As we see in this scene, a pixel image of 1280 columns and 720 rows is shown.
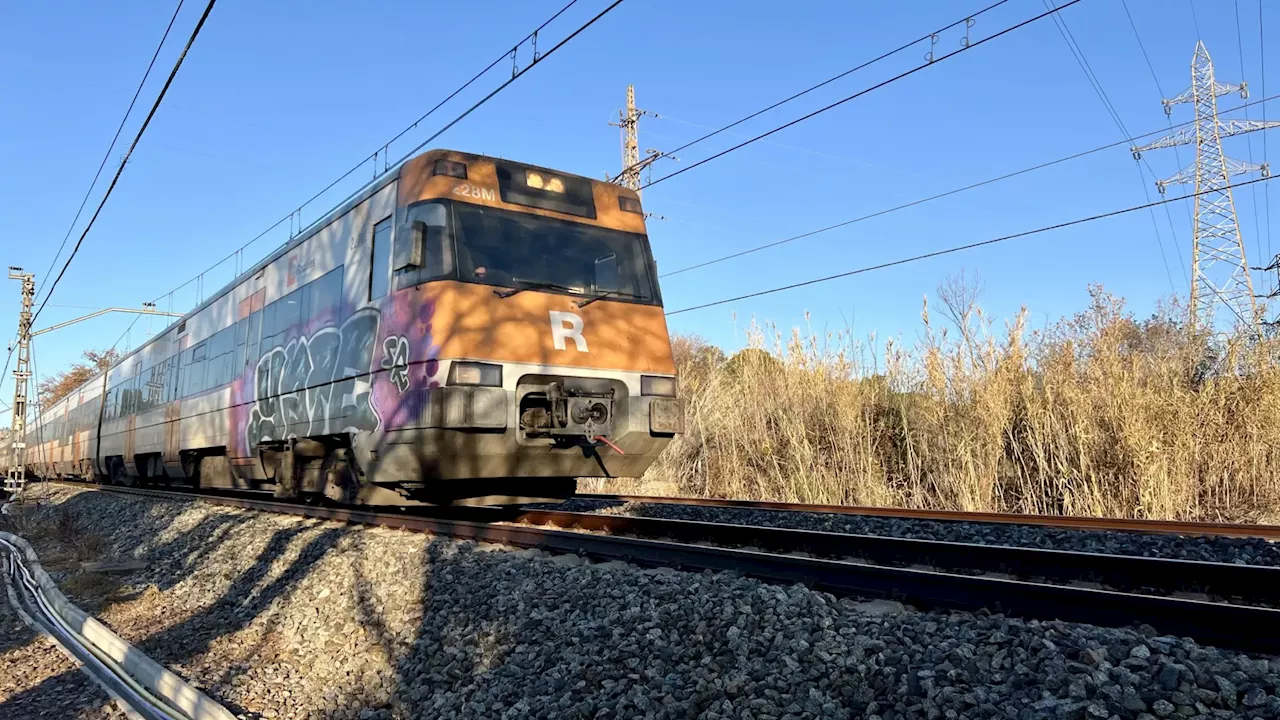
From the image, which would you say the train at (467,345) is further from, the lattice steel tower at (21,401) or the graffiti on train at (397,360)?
the lattice steel tower at (21,401)

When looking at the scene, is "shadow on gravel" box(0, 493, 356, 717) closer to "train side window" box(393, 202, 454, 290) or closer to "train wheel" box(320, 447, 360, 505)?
"train wheel" box(320, 447, 360, 505)

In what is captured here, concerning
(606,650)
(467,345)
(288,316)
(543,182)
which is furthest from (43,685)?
(543,182)

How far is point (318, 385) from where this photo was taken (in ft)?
27.6

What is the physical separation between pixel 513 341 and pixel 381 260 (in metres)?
1.65

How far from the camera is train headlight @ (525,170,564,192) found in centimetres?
798

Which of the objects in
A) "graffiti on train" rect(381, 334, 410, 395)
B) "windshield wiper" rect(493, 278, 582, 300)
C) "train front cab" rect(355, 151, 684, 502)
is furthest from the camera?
"windshield wiper" rect(493, 278, 582, 300)

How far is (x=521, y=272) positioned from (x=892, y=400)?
5969 mm

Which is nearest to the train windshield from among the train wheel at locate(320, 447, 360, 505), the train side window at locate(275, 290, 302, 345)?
the train wheel at locate(320, 447, 360, 505)

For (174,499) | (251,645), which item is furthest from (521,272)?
(174,499)

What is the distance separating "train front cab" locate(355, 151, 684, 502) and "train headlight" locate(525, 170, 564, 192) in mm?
13

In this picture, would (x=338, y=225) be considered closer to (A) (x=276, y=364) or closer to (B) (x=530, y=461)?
(A) (x=276, y=364)

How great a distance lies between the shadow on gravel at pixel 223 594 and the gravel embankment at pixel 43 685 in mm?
15

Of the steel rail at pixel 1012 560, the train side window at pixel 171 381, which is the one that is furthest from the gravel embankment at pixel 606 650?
the train side window at pixel 171 381

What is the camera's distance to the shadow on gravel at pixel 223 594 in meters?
5.27
